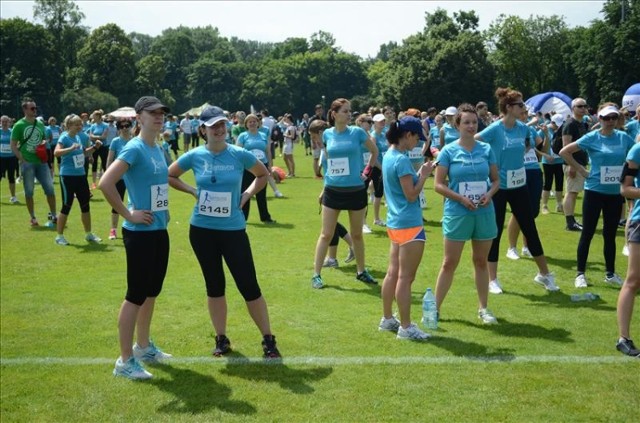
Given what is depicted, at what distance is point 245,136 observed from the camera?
15.5 meters

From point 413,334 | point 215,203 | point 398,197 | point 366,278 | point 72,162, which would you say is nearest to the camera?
point 215,203

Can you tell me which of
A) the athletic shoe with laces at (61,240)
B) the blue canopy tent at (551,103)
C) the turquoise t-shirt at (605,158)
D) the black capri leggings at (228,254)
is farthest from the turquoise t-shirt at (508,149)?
the blue canopy tent at (551,103)

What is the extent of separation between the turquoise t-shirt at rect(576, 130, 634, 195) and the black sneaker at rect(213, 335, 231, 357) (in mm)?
5285

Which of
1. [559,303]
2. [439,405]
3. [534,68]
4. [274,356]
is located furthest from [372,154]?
[534,68]

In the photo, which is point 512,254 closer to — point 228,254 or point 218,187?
point 228,254

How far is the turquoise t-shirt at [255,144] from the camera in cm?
1534

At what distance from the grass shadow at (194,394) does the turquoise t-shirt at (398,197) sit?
229cm

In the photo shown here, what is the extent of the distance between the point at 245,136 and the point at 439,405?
10645 millimetres

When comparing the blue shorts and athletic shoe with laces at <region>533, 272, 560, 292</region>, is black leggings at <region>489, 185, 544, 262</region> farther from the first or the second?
the blue shorts

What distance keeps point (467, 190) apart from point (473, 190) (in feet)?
0.20

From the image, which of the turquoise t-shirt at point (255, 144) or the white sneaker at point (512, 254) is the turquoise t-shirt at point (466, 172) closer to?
the white sneaker at point (512, 254)

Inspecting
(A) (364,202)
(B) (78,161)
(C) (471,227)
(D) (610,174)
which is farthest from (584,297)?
(B) (78,161)

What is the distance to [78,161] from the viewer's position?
13242mm

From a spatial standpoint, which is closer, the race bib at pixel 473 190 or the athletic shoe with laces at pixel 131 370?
the athletic shoe with laces at pixel 131 370
